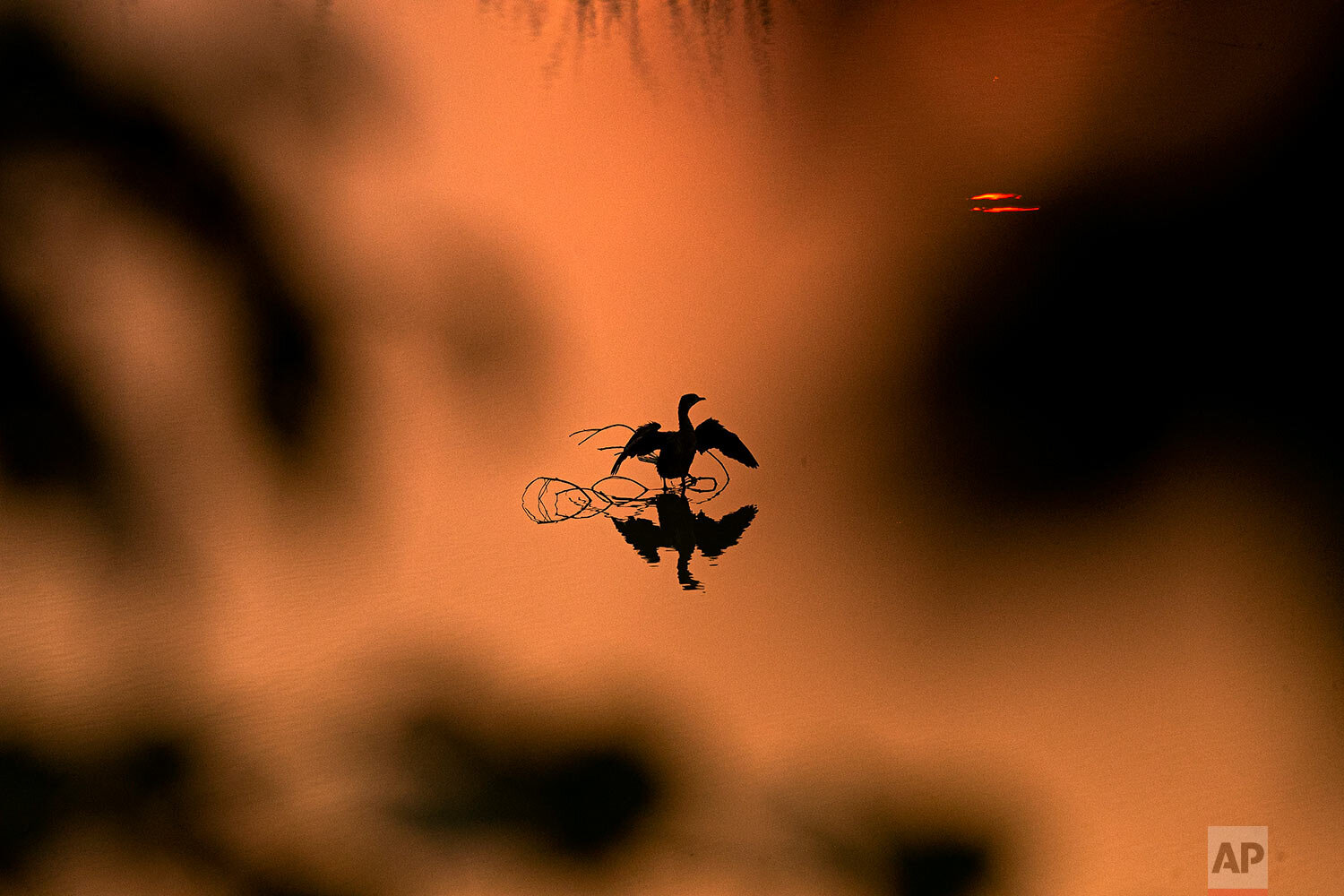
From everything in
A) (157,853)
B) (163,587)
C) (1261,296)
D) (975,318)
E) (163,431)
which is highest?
(1261,296)

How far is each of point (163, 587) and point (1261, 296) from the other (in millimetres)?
1264

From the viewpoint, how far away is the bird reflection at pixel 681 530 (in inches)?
33.6

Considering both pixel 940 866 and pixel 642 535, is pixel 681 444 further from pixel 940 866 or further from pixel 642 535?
pixel 940 866

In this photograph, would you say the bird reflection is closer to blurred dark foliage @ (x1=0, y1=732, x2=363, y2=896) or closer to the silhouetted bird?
the silhouetted bird


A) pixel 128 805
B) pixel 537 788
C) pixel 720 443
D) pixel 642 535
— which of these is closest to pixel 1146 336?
pixel 720 443

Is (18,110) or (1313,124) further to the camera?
(1313,124)

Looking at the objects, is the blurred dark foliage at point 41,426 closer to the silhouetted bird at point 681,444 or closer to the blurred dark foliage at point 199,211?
the blurred dark foliage at point 199,211

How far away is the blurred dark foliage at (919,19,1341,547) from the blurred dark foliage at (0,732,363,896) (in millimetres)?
690

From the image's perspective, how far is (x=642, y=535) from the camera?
0.87m

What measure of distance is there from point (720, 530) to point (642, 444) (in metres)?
0.11

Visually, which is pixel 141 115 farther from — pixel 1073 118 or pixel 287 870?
pixel 1073 118

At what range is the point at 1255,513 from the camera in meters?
0.96

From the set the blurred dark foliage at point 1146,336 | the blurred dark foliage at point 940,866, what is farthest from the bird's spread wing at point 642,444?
the blurred dark foliage at point 940,866

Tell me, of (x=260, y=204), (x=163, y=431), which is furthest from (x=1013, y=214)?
(x=163, y=431)
